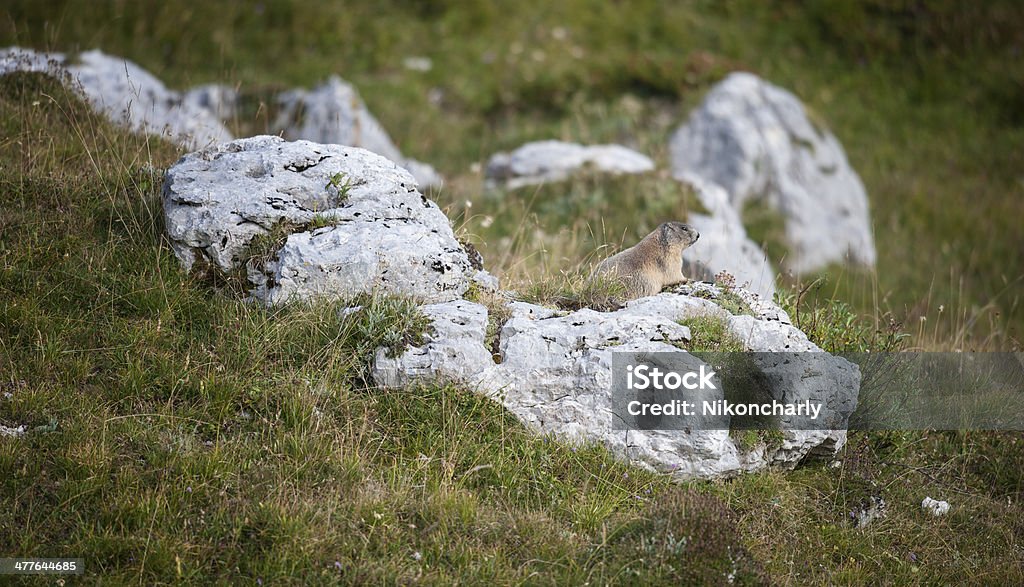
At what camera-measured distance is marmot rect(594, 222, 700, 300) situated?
24.5ft

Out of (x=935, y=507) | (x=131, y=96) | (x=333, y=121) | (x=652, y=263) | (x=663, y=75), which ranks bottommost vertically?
(x=935, y=507)

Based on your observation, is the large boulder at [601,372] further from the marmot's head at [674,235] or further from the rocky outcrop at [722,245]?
the rocky outcrop at [722,245]

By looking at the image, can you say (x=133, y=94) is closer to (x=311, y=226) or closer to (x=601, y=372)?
(x=311, y=226)

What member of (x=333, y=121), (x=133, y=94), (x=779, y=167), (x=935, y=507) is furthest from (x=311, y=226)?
(x=779, y=167)

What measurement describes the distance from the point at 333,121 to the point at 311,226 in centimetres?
774

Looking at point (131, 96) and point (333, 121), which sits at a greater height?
point (131, 96)

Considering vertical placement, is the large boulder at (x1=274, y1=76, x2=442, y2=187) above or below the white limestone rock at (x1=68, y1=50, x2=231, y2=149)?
below

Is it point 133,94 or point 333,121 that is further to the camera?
point 333,121

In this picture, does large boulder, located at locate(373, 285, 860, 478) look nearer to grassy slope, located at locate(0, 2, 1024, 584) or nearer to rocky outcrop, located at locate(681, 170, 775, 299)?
grassy slope, located at locate(0, 2, 1024, 584)

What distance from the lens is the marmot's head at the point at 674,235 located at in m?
7.61

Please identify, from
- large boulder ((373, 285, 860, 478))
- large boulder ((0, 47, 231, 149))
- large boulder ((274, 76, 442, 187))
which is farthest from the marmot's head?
large boulder ((274, 76, 442, 187))

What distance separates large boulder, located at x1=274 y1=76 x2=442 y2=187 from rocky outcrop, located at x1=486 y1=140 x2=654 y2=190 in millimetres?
1277

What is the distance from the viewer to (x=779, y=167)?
17.0 metres

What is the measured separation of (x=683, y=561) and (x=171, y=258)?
4762 mm
